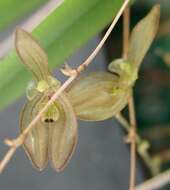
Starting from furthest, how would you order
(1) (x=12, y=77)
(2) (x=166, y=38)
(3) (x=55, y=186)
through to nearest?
(3) (x=55, y=186) < (2) (x=166, y=38) < (1) (x=12, y=77)

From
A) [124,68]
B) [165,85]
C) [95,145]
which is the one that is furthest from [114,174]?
[124,68]

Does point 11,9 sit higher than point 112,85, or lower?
higher

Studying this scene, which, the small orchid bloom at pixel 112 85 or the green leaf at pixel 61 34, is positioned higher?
the green leaf at pixel 61 34

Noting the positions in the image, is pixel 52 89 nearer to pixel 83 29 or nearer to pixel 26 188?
pixel 83 29

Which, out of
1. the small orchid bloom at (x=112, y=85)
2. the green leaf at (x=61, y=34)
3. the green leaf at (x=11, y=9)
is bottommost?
the small orchid bloom at (x=112, y=85)
